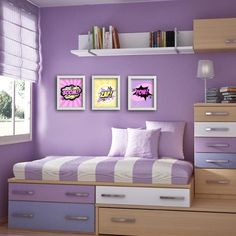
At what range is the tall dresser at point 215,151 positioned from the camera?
4.28m

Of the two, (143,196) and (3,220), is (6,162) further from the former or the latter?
(143,196)

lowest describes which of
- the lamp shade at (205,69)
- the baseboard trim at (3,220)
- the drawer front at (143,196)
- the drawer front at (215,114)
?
the baseboard trim at (3,220)

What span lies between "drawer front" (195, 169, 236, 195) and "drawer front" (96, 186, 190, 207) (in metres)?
0.53

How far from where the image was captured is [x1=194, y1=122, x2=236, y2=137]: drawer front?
4277 millimetres

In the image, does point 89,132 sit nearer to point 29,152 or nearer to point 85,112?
point 85,112

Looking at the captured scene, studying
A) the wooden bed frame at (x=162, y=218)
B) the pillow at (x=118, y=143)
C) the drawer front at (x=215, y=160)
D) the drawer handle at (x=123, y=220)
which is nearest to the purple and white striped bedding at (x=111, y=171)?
the wooden bed frame at (x=162, y=218)

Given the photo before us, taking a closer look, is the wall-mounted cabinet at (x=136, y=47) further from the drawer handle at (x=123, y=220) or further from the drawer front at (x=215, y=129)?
the drawer handle at (x=123, y=220)

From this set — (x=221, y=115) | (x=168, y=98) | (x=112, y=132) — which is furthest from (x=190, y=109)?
(x=112, y=132)

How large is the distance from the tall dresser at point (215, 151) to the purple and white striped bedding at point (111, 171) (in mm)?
246

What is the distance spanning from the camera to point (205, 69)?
14.7ft

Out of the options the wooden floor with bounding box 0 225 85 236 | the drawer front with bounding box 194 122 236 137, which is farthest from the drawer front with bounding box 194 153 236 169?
the wooden floor with bounding box 0 225 85 236

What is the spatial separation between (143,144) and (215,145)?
2.42 feet

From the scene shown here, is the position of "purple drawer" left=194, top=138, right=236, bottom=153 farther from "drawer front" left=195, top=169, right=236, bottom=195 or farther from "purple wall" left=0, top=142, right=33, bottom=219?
"purple wall" left=0, top=142, right=33, bottom=219

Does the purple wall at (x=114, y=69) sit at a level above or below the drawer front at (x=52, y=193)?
above
